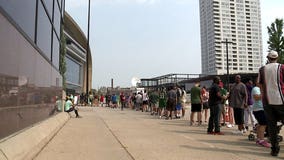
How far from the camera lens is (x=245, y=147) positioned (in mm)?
7418

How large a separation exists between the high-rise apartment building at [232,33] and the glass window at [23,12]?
2784 inches

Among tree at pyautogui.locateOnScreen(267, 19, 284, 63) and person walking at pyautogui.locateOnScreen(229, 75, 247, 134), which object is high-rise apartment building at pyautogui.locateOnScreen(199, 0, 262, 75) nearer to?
tree at pyautogui.locateOnScreen(267, 19, 284, 63)

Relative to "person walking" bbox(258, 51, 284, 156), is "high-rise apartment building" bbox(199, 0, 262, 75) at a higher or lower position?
higher

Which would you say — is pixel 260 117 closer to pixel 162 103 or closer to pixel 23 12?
pixel 23 12

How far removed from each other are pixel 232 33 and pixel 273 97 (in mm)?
75595

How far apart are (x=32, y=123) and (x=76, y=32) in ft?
228

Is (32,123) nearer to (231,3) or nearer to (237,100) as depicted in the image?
(237,100)

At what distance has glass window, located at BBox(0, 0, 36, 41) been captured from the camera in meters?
5.48

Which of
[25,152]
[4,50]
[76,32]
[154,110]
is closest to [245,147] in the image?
[25,152]

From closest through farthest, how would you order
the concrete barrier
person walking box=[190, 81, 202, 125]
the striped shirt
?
the concrete barrier < the striped shirt < person walking box=[190, 81, 202, 125]

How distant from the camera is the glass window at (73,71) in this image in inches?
2778

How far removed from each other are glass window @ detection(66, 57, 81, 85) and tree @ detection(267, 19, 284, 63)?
37.3 meters

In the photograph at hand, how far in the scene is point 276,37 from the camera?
48.1 metres

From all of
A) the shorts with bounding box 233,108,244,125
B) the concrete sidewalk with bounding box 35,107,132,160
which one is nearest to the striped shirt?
the concrete sidewalk with bounding box 35,107,132,160
